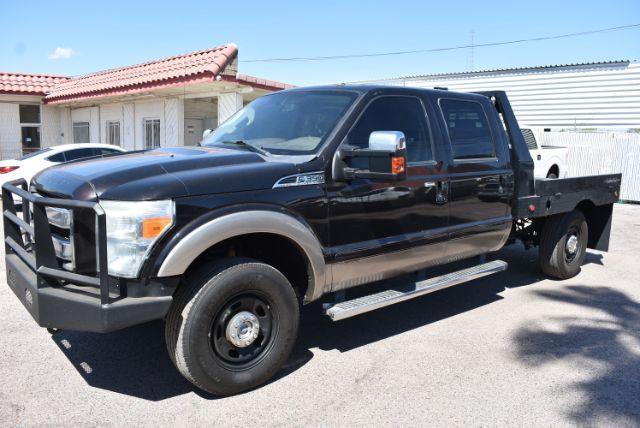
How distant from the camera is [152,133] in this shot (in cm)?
1595

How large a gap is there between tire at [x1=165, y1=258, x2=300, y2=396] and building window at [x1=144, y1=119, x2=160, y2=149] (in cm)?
1302

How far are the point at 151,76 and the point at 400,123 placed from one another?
11.0m

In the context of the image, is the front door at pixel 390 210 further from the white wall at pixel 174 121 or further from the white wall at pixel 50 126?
the white wall at pixel 50 126

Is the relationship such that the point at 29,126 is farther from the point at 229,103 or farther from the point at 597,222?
the point at 597,222

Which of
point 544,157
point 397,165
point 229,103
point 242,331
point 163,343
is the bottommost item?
point 163,343

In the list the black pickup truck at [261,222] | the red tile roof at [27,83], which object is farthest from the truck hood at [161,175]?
the red tile roof at [27,83]

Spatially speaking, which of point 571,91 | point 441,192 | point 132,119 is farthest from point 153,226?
point 571,91

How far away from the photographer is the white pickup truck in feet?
43.7

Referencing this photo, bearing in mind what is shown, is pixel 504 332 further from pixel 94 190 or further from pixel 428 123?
pixel 94 190

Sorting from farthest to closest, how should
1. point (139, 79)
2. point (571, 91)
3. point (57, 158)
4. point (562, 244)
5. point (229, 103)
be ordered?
point (571, 91) < point (139, 79) < point (229, 103) < point (57, 158) < point (562, 244)

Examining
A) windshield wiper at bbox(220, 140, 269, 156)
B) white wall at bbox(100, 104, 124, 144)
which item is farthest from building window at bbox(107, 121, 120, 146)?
windshield wiper at bbox(220, 140, 269, 156)

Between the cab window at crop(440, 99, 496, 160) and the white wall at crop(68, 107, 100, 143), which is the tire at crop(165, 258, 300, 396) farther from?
the white wall at crop(68, 107, 100, 143)

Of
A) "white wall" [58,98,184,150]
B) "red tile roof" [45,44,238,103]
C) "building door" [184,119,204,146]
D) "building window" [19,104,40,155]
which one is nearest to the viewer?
"red tile roof" [45,44,238,103]

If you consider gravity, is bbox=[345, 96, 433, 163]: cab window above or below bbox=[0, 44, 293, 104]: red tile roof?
below
